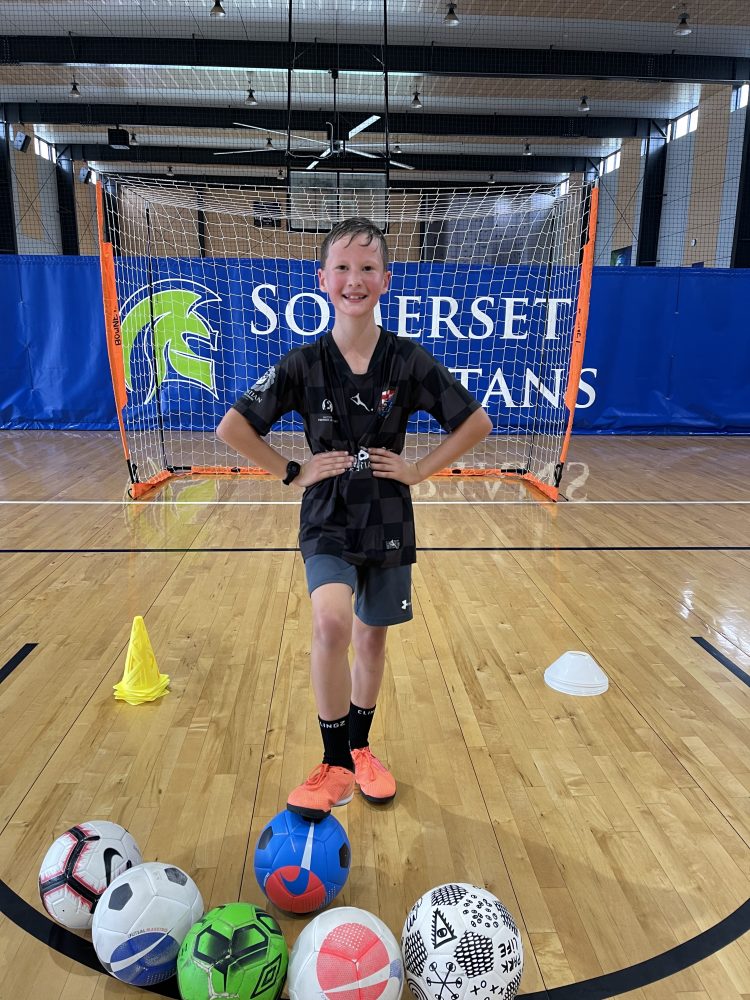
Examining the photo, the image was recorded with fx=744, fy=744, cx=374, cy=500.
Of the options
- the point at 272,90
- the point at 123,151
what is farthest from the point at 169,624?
the point at 123,151

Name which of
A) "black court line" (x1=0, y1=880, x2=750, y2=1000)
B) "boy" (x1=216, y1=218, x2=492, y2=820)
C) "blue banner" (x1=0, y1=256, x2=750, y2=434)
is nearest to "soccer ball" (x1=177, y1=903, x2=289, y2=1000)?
"black court line" (x1=0, y1=880, x2=750, y2=1000)

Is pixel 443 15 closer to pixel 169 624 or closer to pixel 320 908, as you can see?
pixel 169 624

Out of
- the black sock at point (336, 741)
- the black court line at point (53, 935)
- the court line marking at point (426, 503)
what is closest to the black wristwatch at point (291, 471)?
the black sock at point (336, 741)

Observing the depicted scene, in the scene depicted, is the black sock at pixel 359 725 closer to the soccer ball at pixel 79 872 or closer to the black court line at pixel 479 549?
the soccer ball at pixel 79 872

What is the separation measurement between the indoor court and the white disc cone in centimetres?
5

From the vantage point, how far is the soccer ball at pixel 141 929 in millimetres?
1336

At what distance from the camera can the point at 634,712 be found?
96.6 inches

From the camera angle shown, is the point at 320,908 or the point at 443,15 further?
the point at 443,15

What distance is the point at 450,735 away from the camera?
2305 millimetres

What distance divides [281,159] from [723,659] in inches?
543

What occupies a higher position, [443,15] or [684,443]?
[443,15]

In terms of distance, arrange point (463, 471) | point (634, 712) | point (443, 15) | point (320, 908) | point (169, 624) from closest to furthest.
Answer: point (320, 908)
point (634, 712)
point (169, 624)
point (463, 471)
point (443, 15)

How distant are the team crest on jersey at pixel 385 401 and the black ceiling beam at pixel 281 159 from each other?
43.7 ft

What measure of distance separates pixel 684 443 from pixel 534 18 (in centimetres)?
561
